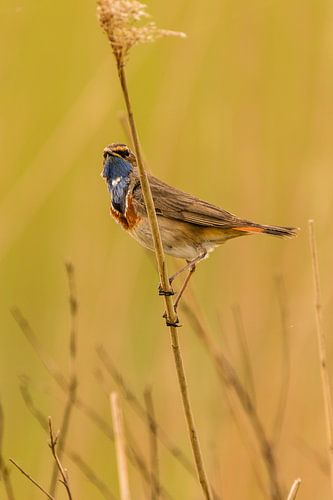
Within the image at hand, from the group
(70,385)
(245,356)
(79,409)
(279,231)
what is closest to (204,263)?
(79,409)

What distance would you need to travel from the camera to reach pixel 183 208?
3213 millimetres

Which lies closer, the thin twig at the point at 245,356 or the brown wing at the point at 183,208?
the brown wing at the point at 183,208

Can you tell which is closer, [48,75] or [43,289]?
[43,289]

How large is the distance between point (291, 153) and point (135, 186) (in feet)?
7.33

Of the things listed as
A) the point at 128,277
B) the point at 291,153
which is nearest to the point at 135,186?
the point at 128,277

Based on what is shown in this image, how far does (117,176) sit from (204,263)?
7.17 ft

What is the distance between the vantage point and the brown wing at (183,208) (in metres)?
3.11

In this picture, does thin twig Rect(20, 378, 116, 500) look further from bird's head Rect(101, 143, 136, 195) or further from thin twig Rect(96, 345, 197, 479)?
bird's head Rect(101, 143, 136, 195)

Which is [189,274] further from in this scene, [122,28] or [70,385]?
[122,28]

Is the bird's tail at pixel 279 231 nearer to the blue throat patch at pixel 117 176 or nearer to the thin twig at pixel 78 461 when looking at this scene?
the blue throat patch at pixel 117 176

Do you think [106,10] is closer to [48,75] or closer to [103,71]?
[103,71]

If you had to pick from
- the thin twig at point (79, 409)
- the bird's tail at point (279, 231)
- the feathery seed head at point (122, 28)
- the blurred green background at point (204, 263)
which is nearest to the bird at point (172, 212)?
the bird's tail at point (279, 231)

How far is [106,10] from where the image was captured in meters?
1.78

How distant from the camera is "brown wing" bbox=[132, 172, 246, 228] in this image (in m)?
3.11
